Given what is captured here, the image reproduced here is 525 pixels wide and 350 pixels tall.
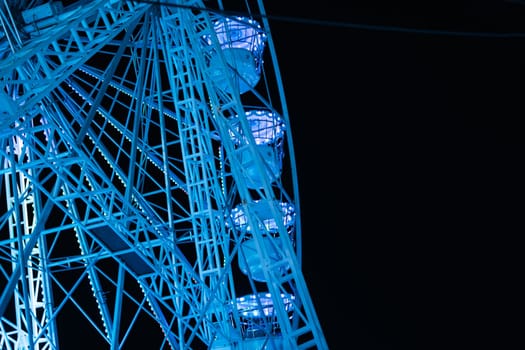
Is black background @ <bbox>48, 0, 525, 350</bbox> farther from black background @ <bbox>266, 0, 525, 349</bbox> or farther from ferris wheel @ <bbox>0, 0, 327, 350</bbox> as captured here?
ferris wheel @ <bbox>0, 0, 327, 350</bbox>

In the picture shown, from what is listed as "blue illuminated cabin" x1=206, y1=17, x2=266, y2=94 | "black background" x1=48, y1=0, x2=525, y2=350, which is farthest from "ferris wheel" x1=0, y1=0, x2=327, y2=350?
"black background" x1=48, y1=0, x2=525, y2=350

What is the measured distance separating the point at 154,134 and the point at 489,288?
45.9 feet

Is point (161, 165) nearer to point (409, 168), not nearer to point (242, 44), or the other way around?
point (242, 44)

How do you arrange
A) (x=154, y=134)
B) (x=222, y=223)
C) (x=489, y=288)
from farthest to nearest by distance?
1. (x=154, y=134)
2. (x=489, y=288)
3. (x=222, y=223)

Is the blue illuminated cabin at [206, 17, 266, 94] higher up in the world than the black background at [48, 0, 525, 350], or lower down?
higher up

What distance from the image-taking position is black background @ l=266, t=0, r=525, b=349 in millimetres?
25672

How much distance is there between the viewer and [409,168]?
27797mm

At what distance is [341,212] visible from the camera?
27.8 m

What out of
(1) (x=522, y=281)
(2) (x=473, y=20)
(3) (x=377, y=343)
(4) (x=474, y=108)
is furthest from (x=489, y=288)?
(2) (x=473, y=20)

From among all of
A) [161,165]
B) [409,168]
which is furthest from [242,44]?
[409,168]

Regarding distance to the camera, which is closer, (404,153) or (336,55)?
(404,153)

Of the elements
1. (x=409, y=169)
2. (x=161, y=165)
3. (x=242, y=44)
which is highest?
(x=242, y=44)

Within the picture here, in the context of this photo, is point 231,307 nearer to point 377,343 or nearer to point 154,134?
point 377,343

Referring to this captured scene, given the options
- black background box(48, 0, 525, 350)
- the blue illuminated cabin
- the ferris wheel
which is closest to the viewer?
the ferris wheel
